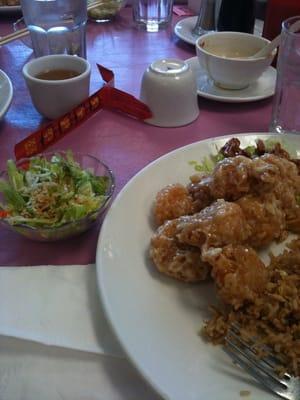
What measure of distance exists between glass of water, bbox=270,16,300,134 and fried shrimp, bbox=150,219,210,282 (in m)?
0.70

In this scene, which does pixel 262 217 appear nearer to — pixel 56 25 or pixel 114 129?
pixel 114 129

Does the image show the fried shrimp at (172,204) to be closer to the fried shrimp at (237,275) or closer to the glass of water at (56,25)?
the fried shrimp at (237,275)

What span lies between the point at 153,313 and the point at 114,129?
0.80m

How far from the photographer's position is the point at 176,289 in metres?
0.90

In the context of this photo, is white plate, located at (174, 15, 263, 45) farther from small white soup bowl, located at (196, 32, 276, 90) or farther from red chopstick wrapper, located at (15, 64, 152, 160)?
red chopstick wrapper, located at (15, 64, 152, 160)

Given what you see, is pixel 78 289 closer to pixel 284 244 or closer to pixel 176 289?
pixel 176 289

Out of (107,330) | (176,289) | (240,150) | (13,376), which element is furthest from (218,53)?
(13,376)

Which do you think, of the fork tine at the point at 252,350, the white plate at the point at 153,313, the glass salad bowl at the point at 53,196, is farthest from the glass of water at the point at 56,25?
the fork tine at the point at 252,350

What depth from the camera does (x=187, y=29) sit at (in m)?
2.15

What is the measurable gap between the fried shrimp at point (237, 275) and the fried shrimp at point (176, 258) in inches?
2.6

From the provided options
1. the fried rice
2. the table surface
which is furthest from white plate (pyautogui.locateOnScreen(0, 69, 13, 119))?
the fried rice

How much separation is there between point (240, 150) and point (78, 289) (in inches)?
23.4

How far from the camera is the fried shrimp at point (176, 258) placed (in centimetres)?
89

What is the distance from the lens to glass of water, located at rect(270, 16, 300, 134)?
1.30m
